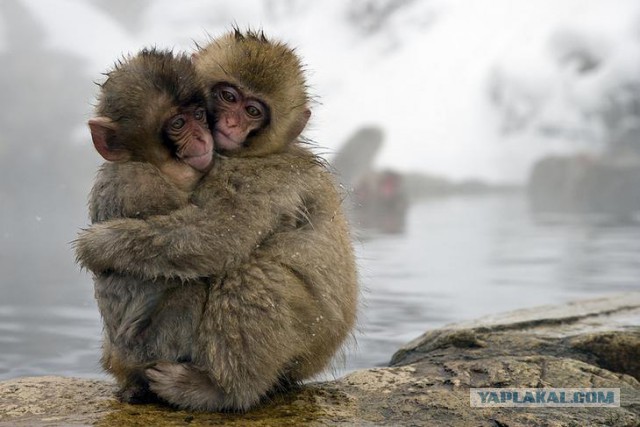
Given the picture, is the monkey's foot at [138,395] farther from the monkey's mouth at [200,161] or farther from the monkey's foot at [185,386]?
the monkey's mouth at [200,161]

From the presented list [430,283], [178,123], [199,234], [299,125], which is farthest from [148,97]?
[430,283]

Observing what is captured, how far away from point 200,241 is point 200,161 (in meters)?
0.28

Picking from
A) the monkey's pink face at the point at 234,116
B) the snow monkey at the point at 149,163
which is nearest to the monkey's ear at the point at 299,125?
the monkey's pink face at the point at 234,116

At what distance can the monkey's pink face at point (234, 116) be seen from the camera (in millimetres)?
3139

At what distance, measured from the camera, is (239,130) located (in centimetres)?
316

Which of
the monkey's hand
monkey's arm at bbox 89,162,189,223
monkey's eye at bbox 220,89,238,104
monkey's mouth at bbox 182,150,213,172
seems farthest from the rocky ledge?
monkey's eye at bbox 220,89,238,104

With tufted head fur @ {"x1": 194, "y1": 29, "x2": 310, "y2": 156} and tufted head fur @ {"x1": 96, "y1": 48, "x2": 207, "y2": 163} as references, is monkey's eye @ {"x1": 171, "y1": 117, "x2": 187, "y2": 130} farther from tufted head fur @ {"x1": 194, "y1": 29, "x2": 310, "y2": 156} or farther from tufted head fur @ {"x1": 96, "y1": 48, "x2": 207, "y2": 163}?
tufted head fur @ {"x1": 194, "y1": 29, "x2": 310, "y2": 156}

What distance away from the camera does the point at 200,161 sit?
2992 millimetres

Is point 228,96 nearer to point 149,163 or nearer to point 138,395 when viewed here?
point 149,163

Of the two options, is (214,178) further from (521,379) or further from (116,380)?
(521,379)

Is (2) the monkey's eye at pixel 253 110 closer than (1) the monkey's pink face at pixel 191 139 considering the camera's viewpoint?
No

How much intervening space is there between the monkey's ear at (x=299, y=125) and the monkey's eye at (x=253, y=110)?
18 cm

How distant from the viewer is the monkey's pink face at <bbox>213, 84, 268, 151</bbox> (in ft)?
10.3

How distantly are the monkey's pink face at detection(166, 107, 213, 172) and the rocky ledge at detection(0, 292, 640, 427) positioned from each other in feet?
2.86
